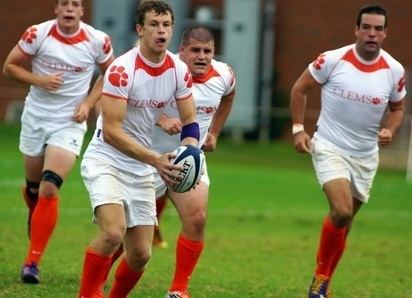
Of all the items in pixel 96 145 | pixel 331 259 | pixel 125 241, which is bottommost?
pixel 331 259

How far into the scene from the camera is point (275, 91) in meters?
34.4

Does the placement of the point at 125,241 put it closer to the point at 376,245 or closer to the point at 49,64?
the point at 49,64

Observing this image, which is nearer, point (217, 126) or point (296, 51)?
point (217, 126)

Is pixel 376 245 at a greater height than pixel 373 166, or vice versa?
pixel 373 166

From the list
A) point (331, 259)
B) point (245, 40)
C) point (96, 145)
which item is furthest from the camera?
point (245, 40)

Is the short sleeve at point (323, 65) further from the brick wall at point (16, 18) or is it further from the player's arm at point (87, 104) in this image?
the brick wall at point (16, 18)

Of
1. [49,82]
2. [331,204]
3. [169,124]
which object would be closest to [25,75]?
[49,82]

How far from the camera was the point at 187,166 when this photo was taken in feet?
28.2

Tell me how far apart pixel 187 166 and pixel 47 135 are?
3.37m

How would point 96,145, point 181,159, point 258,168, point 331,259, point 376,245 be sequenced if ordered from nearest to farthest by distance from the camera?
point 181,159 → point 96,145 → point 331,259 → point 376,245 → point 258,168

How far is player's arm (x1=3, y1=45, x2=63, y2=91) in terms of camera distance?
37.7 ft

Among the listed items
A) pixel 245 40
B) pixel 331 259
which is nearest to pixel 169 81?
pixel 331 259

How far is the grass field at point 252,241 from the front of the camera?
11.5 m

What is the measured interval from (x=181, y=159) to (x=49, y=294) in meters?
2.20
